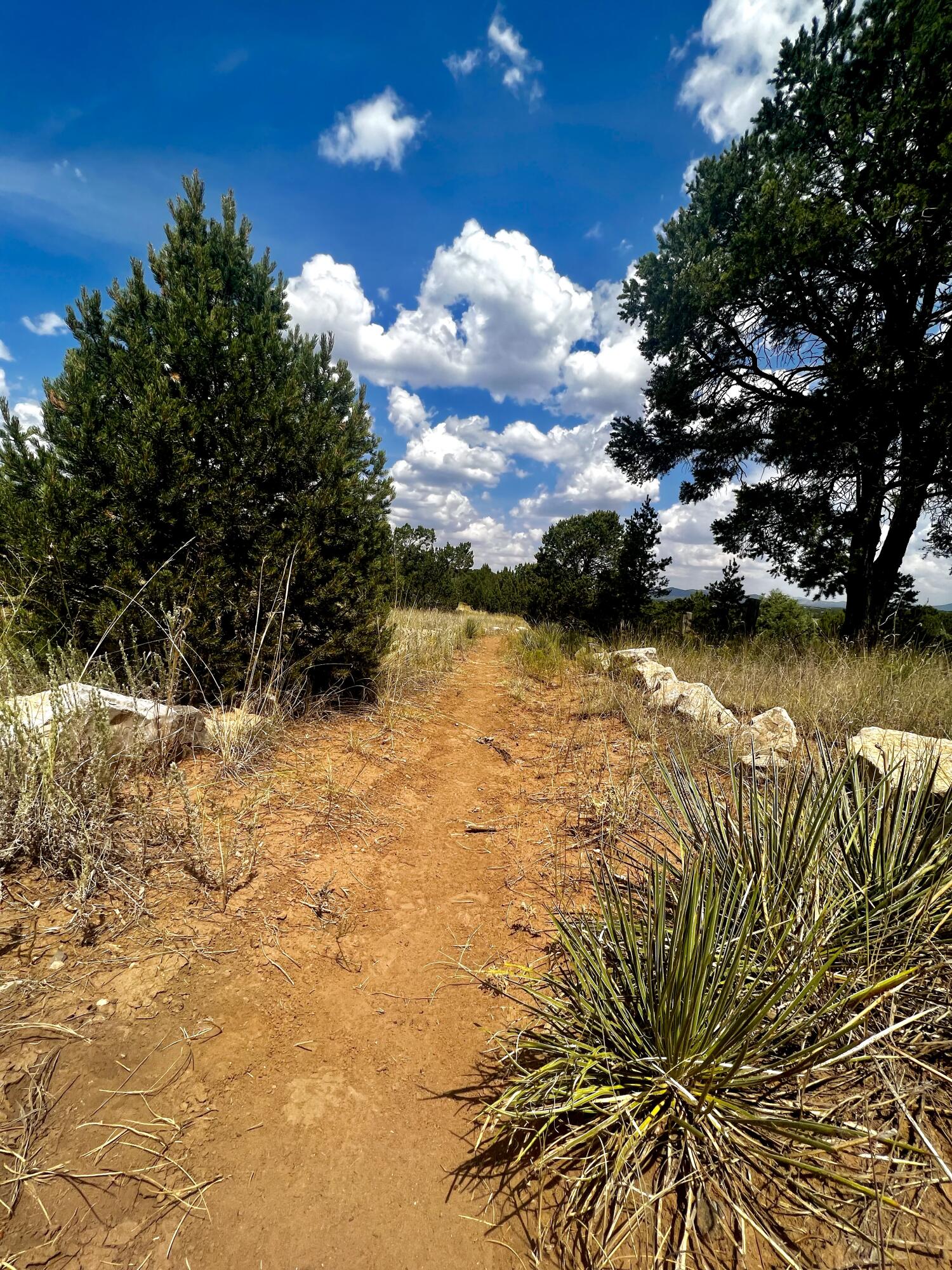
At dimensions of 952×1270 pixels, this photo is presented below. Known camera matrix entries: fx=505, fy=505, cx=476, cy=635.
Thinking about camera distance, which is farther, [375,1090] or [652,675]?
[652,675]

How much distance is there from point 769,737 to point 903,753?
1587 millimetres

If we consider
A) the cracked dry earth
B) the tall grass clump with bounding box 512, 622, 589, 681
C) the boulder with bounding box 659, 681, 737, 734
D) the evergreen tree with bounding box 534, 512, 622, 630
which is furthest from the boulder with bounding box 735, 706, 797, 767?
the evergreen tree with bounding box 534, 512, 622, 630

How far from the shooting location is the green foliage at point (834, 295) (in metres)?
8.09

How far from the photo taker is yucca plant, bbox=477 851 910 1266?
121 centimetres

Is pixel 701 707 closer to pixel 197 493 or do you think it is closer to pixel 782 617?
pixel 197 493

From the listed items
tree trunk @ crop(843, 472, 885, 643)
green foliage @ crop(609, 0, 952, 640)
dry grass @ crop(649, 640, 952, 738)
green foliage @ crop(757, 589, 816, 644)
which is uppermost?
green foliage @ crop(609, 0, 952, 640)

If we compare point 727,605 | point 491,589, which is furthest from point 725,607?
point 491,589

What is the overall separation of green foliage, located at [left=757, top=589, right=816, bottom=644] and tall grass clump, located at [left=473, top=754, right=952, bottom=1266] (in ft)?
33.3

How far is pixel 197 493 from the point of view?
14.4 feet

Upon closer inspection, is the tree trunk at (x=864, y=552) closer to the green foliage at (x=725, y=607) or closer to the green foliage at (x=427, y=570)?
the green foliage at (x=725, y=607)

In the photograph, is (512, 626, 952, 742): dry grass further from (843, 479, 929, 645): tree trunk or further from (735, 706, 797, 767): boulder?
(843, 479, 929, 645): tree trunk

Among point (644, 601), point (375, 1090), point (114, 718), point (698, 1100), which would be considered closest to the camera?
point (698, 1100)

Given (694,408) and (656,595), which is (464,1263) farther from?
(694,408)

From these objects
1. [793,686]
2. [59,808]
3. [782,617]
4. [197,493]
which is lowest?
[59,808]
